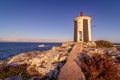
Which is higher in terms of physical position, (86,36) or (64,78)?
(86,36)

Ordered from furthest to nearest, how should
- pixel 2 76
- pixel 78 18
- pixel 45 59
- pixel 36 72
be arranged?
pixel 78 18
pixel 45 59
pixel 36 72
pixel 2 76

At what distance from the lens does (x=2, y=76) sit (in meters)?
9.04

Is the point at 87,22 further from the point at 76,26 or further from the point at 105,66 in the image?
the point at 105,66

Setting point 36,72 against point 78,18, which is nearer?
point 36,72

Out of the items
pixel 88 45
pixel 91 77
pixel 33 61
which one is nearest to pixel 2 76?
pixel 33 61

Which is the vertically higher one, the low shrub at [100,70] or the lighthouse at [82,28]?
Answer: the lighthouse at [82,28]

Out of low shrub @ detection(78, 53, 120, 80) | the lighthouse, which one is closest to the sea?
the lighthouse

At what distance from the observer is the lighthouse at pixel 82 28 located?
1060 inches

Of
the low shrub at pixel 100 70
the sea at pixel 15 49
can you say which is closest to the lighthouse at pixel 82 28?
the sea at pixel 15 49

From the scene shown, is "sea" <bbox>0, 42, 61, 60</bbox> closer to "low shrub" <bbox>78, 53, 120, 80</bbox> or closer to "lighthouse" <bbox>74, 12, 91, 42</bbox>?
"lighthouse" <bbox>74, 12, 91, 42</bbox>

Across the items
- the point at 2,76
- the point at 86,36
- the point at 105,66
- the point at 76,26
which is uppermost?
the point at 76,26

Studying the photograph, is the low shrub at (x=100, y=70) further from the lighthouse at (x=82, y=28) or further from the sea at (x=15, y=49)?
the sea at (x=15, y=49)

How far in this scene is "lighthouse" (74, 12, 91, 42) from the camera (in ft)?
88.3

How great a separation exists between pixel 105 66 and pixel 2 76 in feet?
19.6
